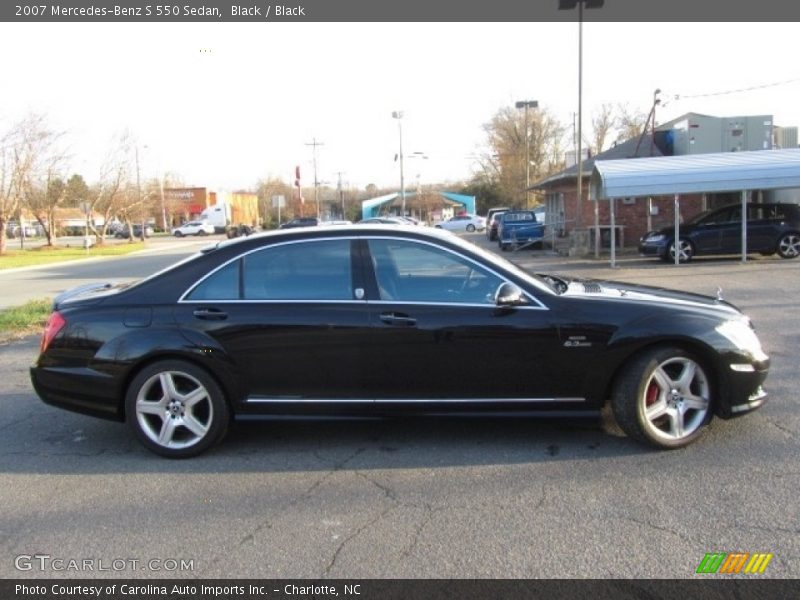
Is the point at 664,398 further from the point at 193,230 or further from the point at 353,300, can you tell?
the point at 193,230

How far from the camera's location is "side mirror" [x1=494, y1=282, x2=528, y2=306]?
4.49m

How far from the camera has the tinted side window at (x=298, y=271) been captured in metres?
4.71

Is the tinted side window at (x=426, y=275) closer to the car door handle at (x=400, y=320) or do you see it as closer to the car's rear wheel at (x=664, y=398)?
the car door handle at (x=400, y=320)

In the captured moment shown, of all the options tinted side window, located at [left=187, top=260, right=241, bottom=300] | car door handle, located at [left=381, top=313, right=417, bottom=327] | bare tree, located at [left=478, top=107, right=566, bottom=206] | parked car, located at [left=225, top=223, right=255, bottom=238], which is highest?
bare tree, located at [left=478, top=107, right=566, bottom=206]

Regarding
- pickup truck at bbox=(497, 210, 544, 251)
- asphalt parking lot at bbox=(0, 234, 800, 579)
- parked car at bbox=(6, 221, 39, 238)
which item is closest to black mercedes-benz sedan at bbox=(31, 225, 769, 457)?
asphalt parking lot at bbox=(0, 234, 800, 579)

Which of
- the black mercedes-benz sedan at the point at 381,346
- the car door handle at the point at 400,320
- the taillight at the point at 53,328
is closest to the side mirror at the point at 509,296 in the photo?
the black mercedes-benz sedan at the point at 381,346

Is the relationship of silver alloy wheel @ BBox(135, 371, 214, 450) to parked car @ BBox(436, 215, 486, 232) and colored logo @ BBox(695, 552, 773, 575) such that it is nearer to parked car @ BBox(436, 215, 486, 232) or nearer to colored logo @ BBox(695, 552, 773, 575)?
colored logo @ BBox(695, 552, 773, 575)

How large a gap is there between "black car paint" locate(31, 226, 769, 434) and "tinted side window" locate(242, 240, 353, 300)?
10cm

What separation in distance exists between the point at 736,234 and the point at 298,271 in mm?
16973

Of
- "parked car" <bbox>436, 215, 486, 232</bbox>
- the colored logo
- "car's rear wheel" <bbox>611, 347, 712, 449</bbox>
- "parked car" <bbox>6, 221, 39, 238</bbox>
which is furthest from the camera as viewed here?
"parked car" <bbox>6, 221, 39, 238</bbox>

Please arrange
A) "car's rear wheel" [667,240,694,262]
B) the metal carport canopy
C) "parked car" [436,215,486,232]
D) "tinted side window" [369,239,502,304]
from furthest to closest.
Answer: "parked car" [436,215,486,232]
"car's rear wheel" [667,240,694,262]
the metal carport canopy
"tinted side window" [369,239,502,304]

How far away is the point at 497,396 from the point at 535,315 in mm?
615

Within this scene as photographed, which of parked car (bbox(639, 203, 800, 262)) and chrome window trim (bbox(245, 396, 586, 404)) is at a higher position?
parked car (bbox(639, 203, 800, 262))
